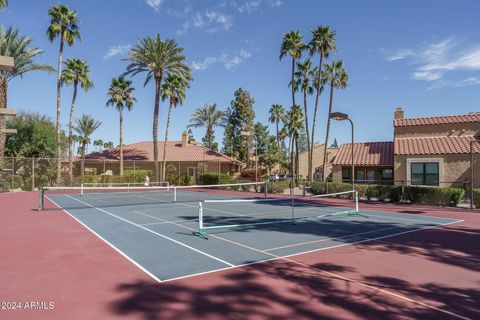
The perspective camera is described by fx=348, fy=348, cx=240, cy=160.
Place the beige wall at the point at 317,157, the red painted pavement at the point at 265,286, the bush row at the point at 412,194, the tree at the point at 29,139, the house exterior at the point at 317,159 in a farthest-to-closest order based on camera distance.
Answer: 1. the beige wall at the point at 317,157
2. the house exterior at the point at 317,159
3. the tree at the point at 29,139
4. the bush row at the point at 412,194
5. the red painted pavement at the point at 265,286

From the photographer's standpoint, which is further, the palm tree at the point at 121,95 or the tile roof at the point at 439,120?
the palm tree at the point at 121,95

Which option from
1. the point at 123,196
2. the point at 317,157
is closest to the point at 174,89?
the point at 123,196

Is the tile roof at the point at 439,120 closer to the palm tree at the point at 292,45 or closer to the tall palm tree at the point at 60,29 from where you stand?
the palm tree at the point at 292,45

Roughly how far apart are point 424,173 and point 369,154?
5830 mm

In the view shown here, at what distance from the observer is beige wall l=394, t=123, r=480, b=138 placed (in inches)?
1058

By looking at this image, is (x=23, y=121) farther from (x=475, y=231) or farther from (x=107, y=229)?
(x=475, y=231)

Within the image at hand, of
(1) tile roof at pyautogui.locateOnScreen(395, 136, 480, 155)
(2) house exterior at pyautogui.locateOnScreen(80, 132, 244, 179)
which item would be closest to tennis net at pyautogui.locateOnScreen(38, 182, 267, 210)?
(2) house exterior at pyautogui.locateOnScreen(80, 132, 244, 179)

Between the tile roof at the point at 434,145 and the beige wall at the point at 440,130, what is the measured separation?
1.06 metres

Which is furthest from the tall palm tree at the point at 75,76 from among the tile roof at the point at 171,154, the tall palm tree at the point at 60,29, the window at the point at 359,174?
the window at the point at 359,174

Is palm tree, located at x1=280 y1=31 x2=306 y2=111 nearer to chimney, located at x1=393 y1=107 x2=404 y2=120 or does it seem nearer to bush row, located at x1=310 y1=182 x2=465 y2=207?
chimney, located at x1=393 y1=107 x2=404 y2=120

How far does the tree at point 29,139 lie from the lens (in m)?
43.2

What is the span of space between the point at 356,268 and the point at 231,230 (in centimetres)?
511

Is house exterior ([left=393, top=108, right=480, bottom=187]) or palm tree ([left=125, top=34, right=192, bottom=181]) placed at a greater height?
palm tree ([left=125, top=34, right=192, bottom=181])

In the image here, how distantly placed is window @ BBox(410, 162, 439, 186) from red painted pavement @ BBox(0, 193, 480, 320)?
17.6 metres
